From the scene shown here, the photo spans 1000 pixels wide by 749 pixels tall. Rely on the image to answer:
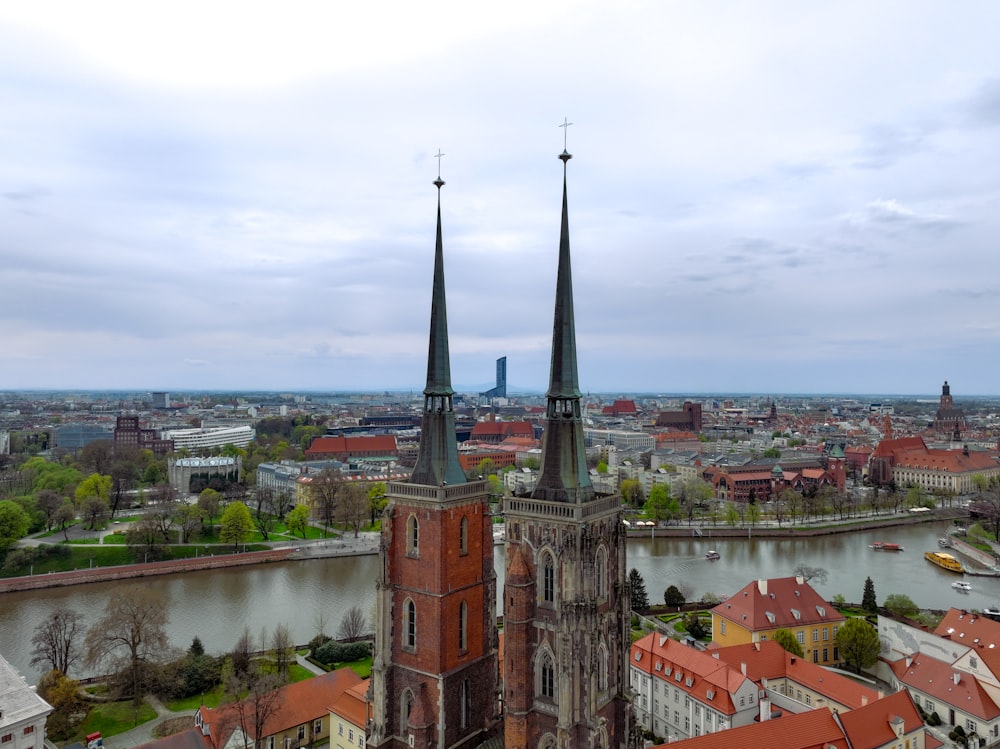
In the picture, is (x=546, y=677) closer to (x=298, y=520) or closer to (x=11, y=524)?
(x=298, y=520)

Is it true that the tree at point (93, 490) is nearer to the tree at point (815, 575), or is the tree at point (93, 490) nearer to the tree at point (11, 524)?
the tree at point (11, 524)

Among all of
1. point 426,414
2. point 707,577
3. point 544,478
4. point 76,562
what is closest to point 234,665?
point 426,414

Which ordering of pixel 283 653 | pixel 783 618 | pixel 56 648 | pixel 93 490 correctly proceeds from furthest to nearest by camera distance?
1. pixel 93 490
2. pixel 783 618
3. pixel 283 653
4. pixel 56 648

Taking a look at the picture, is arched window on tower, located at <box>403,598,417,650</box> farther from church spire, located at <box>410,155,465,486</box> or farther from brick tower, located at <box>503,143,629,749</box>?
church spire, located at <box>410,155,465,486</box>

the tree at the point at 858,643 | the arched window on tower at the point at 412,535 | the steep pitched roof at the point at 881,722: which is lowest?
the tree at the point at 858,643

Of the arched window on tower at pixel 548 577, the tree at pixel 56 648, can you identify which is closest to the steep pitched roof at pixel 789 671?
the arched window on tower at pixel 548 577

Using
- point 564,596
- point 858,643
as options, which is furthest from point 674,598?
point 564,596

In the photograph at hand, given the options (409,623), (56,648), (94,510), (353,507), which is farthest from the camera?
(353,507)
